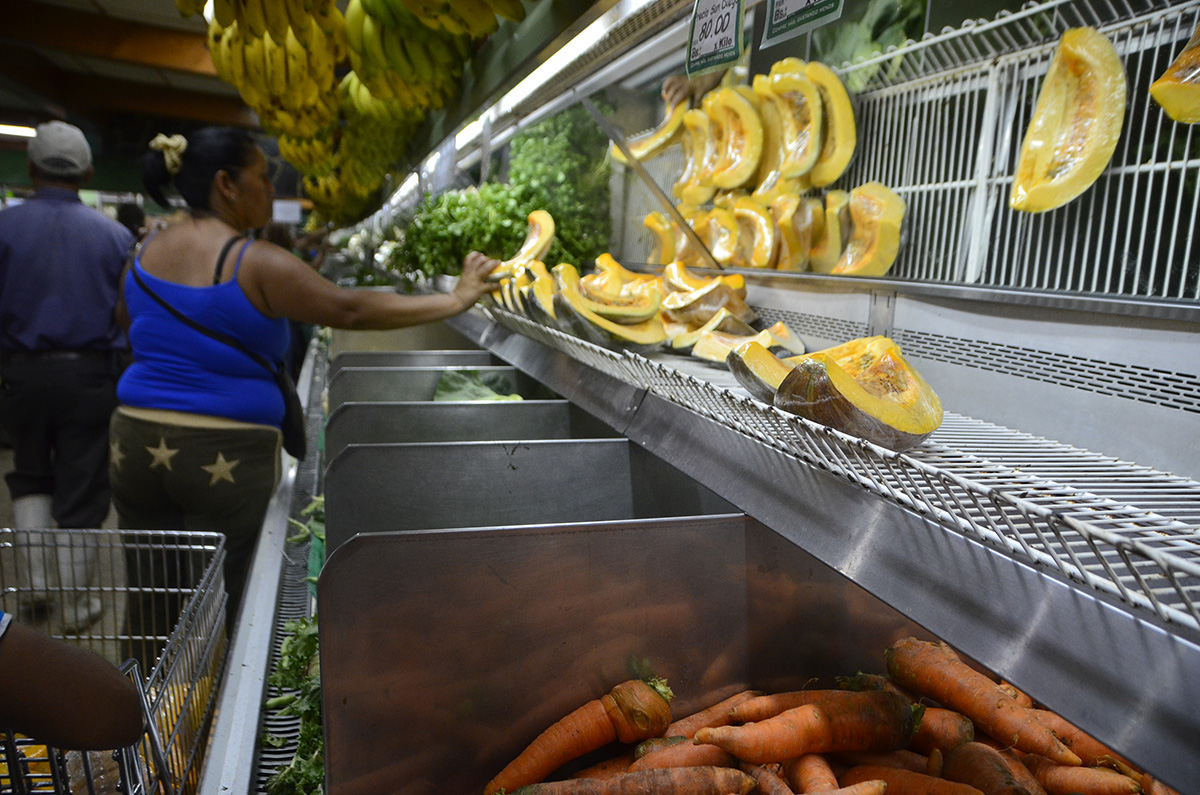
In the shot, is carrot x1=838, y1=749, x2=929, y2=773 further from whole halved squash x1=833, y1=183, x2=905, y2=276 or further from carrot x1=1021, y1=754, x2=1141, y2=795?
whole halved squash x1=833, y1=183, x2=905, y2=276

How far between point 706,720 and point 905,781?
324 millimetres

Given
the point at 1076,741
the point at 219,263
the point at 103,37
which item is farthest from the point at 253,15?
the point at 103,37

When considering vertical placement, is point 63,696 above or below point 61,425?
above

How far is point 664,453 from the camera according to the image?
4.72 ft

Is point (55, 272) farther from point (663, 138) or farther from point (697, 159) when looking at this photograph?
point (697, 159)

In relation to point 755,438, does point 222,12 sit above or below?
above

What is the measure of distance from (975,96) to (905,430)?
0.96 m

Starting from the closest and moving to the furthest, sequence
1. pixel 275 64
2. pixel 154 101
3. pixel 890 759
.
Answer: pixel 890 759, pixel 275 64, pixel 154 101

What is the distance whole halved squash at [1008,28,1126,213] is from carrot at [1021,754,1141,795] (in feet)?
2.86

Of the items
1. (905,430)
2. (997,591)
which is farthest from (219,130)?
(997,591)

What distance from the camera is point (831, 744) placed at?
1.27 m

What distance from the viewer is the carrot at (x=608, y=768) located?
132 centimetres

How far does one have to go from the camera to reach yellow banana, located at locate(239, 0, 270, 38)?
2758 millimetres

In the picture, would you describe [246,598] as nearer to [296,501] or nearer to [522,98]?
[296,501]
